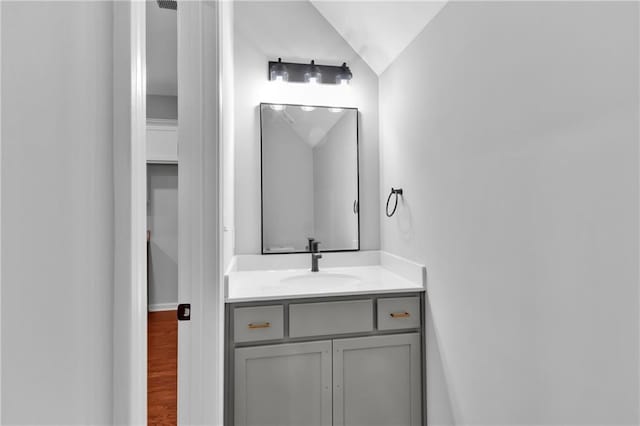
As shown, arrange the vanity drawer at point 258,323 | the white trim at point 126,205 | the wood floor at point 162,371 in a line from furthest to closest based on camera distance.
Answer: the wood floor at point 162,371 → the vanity drawer at point 258,323 → the white trim at point 126,205

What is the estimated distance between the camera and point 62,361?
0.62ft

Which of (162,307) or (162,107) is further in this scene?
(162,307)

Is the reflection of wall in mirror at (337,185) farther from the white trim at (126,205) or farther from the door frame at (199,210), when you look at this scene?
the white trim at (126,205)

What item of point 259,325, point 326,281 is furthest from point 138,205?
point 326,281

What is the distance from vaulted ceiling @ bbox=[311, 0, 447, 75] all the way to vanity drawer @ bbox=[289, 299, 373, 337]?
1.43 m

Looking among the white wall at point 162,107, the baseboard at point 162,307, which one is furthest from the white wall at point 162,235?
the white wall at point 162,107

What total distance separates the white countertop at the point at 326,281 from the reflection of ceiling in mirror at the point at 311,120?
88 centimetres

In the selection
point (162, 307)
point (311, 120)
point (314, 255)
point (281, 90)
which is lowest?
point (162, 307)

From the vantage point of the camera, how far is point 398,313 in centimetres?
181

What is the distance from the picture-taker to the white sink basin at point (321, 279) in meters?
2.09

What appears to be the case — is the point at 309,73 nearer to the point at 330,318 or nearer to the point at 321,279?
the point at 321,279

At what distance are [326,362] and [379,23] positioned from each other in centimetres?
185

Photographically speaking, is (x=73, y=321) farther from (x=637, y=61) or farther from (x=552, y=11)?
(x=552, y=11)

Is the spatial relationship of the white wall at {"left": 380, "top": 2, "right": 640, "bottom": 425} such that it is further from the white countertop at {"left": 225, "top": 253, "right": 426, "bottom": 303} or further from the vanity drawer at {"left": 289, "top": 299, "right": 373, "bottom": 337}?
the vanity drawer at {"left": 289, "top": 299, "right": 373, "bottom": 337}
